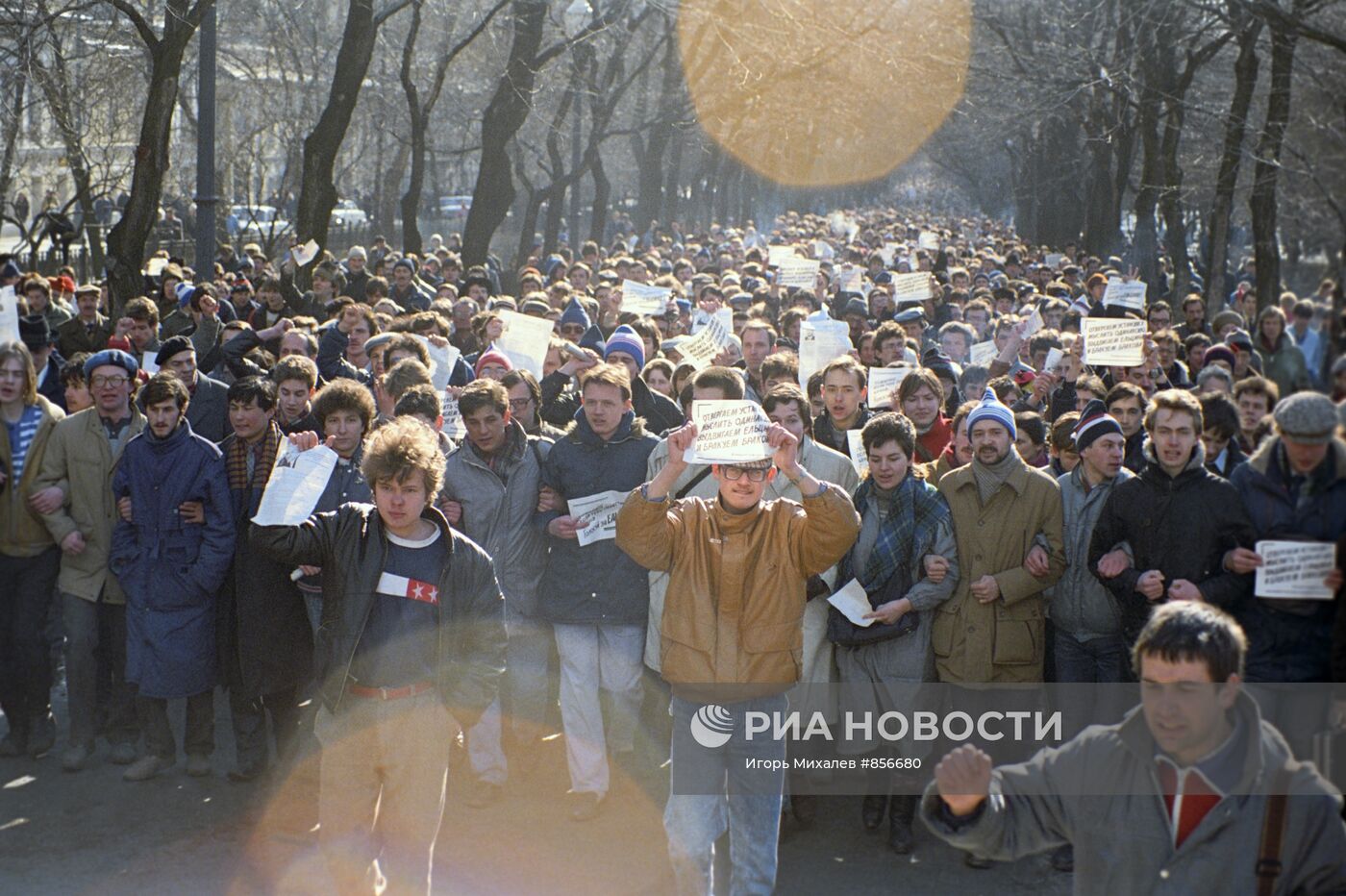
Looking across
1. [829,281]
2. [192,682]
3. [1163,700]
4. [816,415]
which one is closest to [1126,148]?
[829,281]

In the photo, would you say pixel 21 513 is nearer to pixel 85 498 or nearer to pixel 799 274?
pixel 85 498

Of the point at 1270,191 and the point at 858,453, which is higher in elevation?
the point at 1270,191

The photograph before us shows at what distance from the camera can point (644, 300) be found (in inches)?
551

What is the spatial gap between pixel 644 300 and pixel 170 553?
7.39 meters

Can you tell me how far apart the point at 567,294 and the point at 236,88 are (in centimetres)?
2159

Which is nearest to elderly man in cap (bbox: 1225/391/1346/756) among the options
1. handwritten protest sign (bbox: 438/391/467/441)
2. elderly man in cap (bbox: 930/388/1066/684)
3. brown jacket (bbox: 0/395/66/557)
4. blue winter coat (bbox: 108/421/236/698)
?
elderly man in cap (bbox: 930/388/1066/684)

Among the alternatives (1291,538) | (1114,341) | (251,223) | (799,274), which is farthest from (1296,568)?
(251,223)

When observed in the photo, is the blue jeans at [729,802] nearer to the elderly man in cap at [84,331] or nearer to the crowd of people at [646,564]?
the crowd of people at [646,564]

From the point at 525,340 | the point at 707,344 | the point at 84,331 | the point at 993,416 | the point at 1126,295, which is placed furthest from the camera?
the point at 1126,295

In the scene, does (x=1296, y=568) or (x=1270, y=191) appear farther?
(x=1270, y=191)

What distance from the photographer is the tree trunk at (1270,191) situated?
11461mm

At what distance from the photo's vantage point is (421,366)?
26.2 ft

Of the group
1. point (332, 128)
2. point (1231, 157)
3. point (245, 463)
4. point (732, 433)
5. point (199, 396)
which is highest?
point (1231, 157)

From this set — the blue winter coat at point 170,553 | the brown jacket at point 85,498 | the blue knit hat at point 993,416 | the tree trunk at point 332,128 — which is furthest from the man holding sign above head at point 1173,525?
the tree trunk at point 332,128
